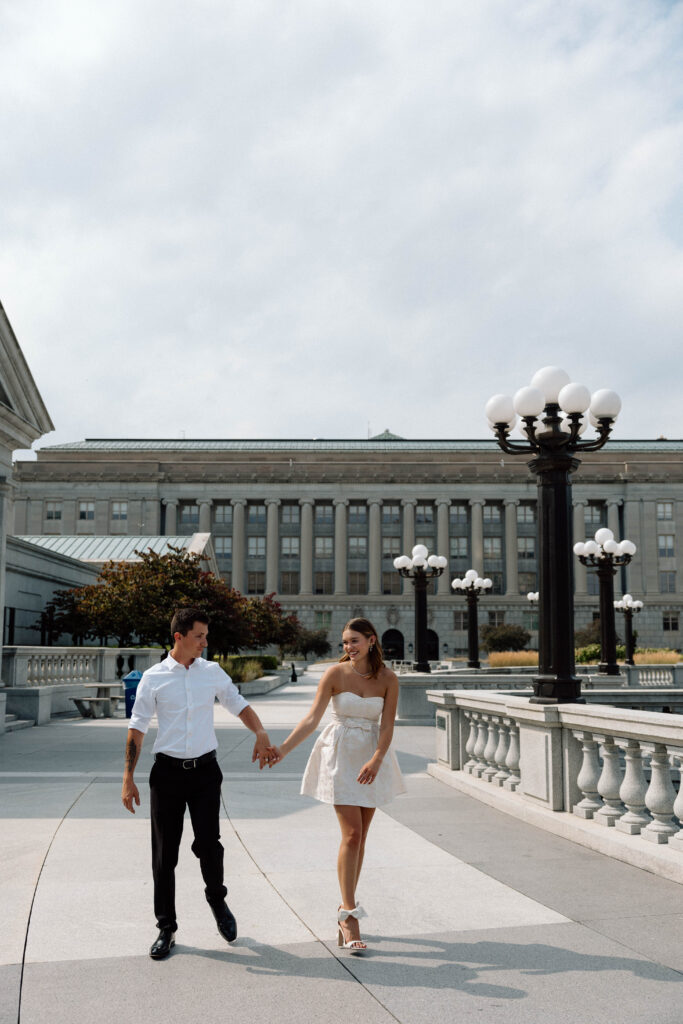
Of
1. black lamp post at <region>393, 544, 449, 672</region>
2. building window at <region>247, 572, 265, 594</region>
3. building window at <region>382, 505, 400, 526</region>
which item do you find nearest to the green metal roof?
building window at <region>382, 505, 400, 526</region>

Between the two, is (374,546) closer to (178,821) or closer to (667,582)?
(667,582)

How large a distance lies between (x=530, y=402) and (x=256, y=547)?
8989 centimetres

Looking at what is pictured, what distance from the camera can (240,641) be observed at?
115ft

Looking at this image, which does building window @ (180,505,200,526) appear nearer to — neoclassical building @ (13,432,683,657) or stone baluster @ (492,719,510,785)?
neoclassical building @ (13,432,683,657)

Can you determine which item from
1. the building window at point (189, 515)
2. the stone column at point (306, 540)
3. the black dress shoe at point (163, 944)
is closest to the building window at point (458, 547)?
the stone column at point (306, 540)

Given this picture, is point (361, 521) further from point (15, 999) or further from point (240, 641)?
point (15, 999)

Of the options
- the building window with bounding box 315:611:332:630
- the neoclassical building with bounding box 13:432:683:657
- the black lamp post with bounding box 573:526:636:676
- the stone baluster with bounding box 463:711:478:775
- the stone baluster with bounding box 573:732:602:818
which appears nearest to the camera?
the stone baluster with bounding box 573:732:602:818

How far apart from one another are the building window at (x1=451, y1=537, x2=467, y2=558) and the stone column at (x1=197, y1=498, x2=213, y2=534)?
27204mm

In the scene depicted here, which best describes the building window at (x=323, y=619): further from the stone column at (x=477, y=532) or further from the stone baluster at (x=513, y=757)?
the stone baluster at (x=513, y=757)

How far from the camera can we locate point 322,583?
328 ft

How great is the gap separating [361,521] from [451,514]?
1020cm

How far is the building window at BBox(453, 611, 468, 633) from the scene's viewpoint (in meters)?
96.4

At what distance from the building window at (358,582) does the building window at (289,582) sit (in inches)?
234

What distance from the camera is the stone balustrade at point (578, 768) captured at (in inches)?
283
